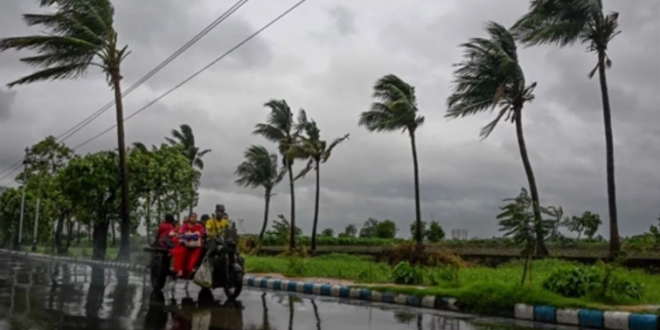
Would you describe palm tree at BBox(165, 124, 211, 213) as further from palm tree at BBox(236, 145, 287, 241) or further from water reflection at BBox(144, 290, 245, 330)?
water reflection at BBox(144, 290, 245, 330)

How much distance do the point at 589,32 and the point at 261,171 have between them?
3350 centimetres

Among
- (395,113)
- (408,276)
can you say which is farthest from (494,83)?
(408,276)

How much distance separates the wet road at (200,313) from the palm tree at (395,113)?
14.9 m

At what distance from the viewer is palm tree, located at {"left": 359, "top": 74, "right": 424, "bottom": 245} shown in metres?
27.2

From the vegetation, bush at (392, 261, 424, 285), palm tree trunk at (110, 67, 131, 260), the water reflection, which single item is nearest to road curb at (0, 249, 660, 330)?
bush at (392, 261, 424, 285)

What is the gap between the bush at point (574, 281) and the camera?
420 inches

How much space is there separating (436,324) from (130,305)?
200 inches

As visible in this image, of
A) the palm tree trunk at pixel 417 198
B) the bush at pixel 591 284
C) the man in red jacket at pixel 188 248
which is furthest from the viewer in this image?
the palm tree trunk at pixel 417 198

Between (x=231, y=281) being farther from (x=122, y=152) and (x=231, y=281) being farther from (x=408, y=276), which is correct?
(x=122, y=152)

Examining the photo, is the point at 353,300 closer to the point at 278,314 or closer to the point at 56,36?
the point at 278,314

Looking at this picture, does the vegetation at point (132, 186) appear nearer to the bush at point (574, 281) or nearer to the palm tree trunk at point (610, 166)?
the palm tree trunk at point (610, 166)

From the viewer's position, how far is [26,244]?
67688 millimetres

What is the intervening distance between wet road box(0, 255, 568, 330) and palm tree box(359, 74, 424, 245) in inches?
588

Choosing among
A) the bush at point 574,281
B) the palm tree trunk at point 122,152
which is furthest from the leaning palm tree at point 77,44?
the bush at point 574,281
